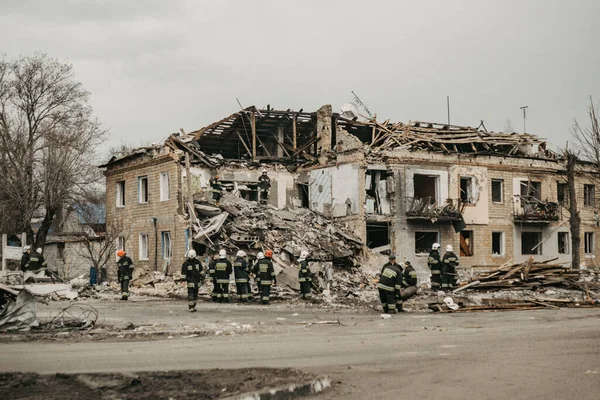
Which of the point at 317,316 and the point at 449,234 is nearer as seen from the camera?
the point at 317,316

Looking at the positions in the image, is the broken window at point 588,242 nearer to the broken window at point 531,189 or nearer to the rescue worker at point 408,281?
the broken window at point 531,189

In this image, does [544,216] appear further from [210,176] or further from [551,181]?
[210,176]

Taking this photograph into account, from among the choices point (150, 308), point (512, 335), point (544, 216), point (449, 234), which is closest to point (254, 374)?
point (512, 335)

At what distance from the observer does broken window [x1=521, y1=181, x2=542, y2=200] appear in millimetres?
41562

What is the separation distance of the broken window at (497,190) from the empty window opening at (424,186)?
333 cm

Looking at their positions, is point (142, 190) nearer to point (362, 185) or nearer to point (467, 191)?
point (362, 185)

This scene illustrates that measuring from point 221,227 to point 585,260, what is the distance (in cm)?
A: 2328

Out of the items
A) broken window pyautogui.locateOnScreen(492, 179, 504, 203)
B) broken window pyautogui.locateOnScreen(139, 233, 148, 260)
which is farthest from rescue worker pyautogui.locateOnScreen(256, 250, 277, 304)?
broken window pyautogui.locateOnScreen(492, 179, 504, 203)

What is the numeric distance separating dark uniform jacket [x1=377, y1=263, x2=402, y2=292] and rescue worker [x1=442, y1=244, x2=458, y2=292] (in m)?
5.96

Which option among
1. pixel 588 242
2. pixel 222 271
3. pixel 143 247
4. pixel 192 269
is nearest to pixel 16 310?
pixel 192 269

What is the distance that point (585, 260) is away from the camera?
43344 millimetres

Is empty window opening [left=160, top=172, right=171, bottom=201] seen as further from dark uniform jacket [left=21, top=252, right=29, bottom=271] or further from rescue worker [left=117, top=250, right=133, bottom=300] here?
rescue worker [left=117, top=250, right=133, bottom=300]

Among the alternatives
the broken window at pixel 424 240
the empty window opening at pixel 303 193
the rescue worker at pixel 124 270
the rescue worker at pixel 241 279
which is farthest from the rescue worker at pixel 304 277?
the empty window opening at pixel 303 193

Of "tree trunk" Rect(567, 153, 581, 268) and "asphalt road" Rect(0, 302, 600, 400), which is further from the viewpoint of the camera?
"tree trunk" Rect(567, 153, 581, 268)
